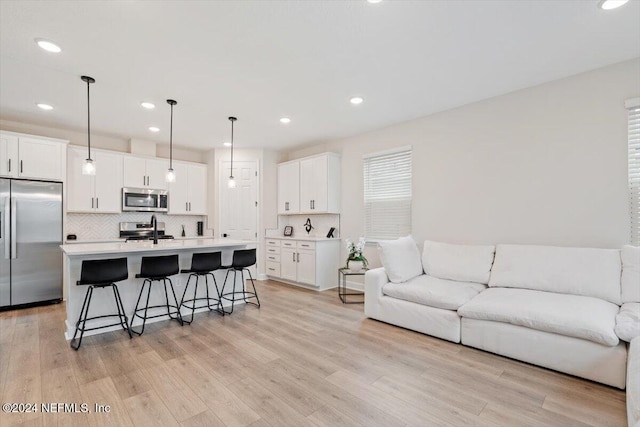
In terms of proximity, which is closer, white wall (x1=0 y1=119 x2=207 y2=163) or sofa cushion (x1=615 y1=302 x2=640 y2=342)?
sofa cushion (x1=615 y1=302 x2=640 y2=342)

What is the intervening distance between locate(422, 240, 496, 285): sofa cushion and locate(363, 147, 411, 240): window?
69 centimetres

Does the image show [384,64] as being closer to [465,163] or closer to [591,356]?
[465,163]

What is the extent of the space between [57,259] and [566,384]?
6.18 metres

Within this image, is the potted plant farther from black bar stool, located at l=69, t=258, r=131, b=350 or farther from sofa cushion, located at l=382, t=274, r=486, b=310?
black bar stool, located at l=69, t=258, r=131, b=350

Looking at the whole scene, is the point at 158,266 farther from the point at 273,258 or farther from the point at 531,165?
the point at 531,165

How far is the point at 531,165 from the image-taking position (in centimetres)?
343

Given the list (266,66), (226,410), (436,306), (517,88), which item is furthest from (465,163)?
(226,410)

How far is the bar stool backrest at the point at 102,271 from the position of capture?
295cm

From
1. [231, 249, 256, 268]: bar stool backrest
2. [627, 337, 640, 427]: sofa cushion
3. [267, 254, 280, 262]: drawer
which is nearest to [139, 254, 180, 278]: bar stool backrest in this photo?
[231, 249, 256, 268]: bar stool backrest

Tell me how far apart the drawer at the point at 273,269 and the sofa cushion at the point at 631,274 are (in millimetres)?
4838

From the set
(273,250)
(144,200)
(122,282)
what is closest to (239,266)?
(122,282)

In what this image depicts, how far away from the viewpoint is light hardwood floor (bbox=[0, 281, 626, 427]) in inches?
74.7

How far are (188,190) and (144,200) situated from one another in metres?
0.85

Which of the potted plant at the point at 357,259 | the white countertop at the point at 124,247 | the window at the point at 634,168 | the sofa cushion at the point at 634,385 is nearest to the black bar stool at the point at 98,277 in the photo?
the white countertop at the point at 124,247
